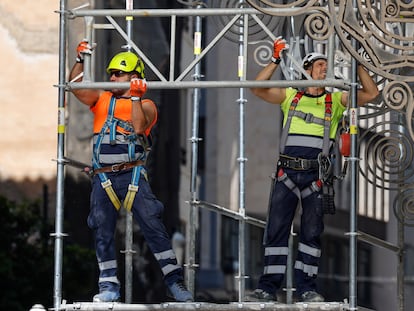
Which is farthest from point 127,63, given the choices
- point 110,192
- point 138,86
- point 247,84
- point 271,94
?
point 247,84

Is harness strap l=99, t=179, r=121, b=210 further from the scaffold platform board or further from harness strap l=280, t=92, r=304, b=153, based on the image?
harness strap l=280, t=92, r=304, b=153

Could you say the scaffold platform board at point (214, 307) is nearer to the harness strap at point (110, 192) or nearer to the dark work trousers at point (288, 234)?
the dark work trousers at point (288, 234)

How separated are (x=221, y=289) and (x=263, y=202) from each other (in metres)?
2.04

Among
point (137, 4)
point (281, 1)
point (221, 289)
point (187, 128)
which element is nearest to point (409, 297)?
point (221, 289)

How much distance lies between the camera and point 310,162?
1641 centimetres

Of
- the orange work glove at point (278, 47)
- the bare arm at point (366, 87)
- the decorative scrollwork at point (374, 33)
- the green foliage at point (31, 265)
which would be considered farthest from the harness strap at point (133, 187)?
the green foliage at point (31, 265)

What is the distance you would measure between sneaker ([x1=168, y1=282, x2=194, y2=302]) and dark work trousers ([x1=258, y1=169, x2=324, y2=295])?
681 mm

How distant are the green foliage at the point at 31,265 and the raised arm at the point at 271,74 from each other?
1333 centimetres

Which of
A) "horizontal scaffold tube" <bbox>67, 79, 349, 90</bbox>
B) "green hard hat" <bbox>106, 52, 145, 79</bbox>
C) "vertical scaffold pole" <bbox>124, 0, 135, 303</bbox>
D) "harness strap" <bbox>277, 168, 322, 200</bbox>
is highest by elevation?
"green hard hat" <bbox>106, 52, 145, 79</bbox>

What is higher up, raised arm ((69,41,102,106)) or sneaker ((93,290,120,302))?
raised arm ((69,41,102,106))

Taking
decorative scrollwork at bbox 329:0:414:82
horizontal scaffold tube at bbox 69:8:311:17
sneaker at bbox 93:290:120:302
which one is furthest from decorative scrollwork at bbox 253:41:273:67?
sneaker at bbox 93:290:120:302

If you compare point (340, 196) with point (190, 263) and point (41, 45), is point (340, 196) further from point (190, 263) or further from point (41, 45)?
point (190, 263)

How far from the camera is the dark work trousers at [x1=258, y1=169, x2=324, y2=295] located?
16.4 metres

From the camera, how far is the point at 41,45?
32812 mm
